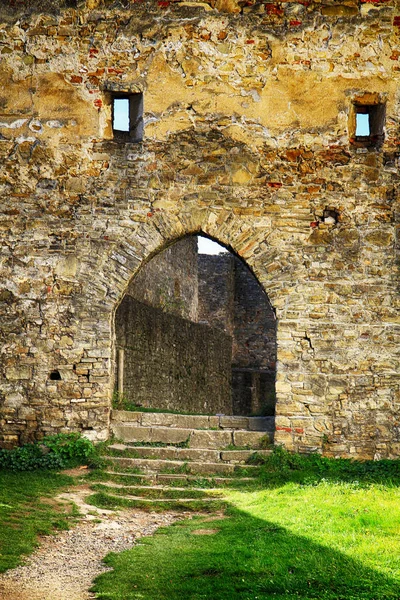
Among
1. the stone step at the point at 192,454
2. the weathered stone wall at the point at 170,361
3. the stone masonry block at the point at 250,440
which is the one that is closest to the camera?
the stone step at the point at 192,454

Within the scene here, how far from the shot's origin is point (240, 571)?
4707mm

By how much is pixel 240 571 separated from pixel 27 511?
2.41m

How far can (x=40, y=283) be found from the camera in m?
8.78

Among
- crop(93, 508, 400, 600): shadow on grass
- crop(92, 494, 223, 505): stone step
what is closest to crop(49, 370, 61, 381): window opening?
crop(92, 494, 223, 505): stone step

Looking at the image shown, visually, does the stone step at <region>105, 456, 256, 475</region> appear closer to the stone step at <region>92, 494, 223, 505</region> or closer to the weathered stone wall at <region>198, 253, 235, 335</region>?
the stone step at <region>92, 494, 223, 505</region>

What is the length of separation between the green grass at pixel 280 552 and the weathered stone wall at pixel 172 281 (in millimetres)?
8073

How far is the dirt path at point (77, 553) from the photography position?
444cm

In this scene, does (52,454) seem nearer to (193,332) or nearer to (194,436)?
(194,436)

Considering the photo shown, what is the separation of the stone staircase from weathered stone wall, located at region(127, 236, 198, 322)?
223 inches

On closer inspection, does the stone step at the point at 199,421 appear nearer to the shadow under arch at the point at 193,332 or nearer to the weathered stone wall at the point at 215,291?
the shadow under arch at the point at 193,332

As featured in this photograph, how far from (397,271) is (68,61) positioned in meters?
4.65

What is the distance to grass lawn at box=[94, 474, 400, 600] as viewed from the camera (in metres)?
4.36

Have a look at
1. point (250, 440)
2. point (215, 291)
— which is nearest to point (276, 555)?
point (250, 440)

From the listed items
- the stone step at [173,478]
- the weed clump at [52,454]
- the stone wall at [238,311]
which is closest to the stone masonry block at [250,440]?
the stone step at [173,478]
